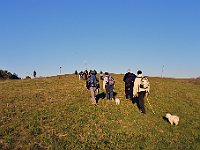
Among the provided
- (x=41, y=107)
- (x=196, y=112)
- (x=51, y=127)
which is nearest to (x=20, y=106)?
(x=41, y=107)

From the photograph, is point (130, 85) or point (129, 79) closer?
point (129, 79)

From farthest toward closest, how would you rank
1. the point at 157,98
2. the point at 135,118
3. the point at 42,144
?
the point at 157,98 → the point at 135,118 → the point at 42,144

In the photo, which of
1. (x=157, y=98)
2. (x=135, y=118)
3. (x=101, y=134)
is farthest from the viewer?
(x=157, y=98)

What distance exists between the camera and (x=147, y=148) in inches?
627

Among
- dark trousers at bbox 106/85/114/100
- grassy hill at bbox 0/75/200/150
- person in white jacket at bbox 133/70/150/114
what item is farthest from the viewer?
dark trousers at bbox 106/85/114/100

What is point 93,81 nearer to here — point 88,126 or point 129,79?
point 129,79

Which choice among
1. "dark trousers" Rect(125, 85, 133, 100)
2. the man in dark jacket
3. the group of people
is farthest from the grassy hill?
the man in dark jacket

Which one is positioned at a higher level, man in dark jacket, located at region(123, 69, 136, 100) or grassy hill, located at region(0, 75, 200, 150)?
man in dark jacket, located at region(123, 69, 136, 100)

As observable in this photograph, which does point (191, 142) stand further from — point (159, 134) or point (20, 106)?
point (20, 106)

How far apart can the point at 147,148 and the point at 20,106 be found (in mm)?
11014

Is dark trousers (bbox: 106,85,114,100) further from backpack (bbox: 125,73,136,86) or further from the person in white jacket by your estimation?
the person in white jacket

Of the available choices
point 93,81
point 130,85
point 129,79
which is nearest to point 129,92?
point 130,85

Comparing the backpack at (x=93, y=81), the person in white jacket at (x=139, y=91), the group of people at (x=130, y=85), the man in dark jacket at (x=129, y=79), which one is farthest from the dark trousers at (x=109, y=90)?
the person in white jacket at (x=139, y=91)

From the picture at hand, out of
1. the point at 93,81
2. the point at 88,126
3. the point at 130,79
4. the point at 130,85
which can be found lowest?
the point at 88,126
